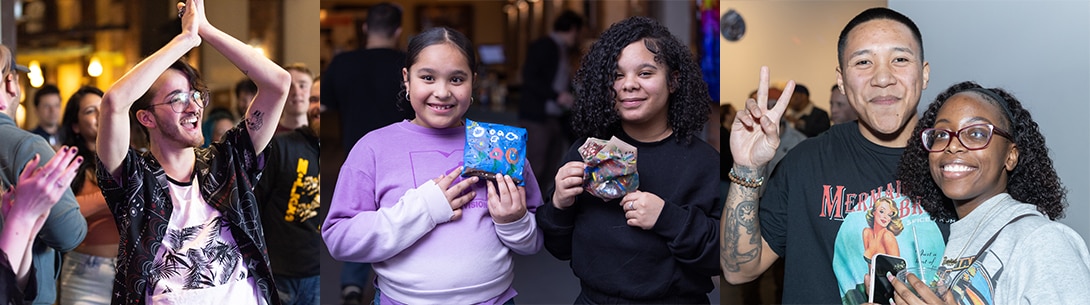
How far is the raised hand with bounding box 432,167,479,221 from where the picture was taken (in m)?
2.92

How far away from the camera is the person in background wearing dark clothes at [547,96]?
7492mm

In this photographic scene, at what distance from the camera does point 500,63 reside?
1249 cm

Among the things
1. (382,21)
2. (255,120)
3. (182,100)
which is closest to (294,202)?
(255,120)

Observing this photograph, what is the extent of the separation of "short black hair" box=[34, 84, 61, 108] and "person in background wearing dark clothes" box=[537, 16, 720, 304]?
1614mm

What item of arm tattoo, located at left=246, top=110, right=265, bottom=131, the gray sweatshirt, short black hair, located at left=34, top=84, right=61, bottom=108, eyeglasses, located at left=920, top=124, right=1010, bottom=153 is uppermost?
short black hair, located at left=34, top=84, right=61, bottom=108

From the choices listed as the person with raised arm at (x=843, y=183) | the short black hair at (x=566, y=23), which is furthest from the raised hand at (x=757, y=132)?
the short black hair at (x=566, y=23)

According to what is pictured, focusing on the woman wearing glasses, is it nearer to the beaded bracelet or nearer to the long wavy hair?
the beaded bracelet

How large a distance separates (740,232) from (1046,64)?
1.20 meters

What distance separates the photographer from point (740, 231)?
10.2 ft

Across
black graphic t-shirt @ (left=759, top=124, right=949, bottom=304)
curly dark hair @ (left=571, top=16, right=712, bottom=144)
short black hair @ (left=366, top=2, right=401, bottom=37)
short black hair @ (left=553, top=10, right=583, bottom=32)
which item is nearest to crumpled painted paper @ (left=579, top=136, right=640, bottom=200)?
curly dark hair @ (left=571, top=16, right=712, bottom=144)

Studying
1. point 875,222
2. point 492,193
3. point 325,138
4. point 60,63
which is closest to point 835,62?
point 875,222

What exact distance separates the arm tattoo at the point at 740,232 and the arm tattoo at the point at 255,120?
155 centimetres

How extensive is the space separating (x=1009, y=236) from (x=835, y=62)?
1143 millimetres

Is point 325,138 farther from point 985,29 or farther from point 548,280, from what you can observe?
point 985,29
